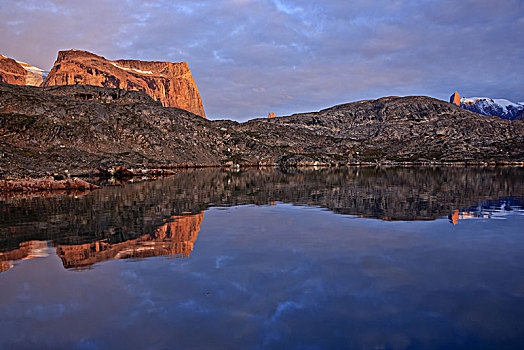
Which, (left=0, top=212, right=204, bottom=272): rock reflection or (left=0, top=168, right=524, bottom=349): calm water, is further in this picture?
(left=0, top=212, right=204, bottom=272): rock reflection

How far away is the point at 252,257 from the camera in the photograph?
1502cm

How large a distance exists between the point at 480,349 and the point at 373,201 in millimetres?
27703

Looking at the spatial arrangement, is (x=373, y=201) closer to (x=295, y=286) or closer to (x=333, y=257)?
(x=333, y=257)

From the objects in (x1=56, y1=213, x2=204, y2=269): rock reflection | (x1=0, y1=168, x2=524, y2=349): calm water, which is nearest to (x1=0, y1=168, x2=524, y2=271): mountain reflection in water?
(x1=56, y1=213, x2=204, y2=269): rock reflection

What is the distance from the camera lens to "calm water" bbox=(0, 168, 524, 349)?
27.3 ft

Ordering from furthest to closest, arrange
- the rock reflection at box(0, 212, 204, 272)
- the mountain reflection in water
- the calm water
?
the mountain reflection in water, the rock reflection at box(0, 212, 204, 272), the calm water

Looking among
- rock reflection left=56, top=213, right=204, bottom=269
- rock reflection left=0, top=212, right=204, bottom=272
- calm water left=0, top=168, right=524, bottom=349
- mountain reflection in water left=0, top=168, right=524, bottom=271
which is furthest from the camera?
mountain reflection in water left=0, top=168, right=524, bottom=271

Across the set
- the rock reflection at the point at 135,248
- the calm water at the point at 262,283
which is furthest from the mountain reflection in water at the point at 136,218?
the calm water at the point at 262,283

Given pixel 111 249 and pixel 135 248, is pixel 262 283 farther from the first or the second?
pixel 111 249

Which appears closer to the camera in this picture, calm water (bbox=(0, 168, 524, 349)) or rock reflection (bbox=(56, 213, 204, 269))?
calm water (bbox=(0, 168, 524, 349))

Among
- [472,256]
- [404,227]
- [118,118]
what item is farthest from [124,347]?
[118,118]

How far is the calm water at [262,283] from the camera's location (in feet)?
27.3

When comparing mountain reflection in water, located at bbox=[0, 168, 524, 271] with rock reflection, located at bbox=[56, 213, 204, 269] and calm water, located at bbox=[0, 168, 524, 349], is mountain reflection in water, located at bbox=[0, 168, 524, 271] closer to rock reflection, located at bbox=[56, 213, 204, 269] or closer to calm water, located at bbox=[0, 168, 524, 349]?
rock reflection, located at bbox=[56, 213, 204, 269]

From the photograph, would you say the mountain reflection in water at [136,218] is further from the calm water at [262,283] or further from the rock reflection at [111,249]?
the calm water at [262,283]
